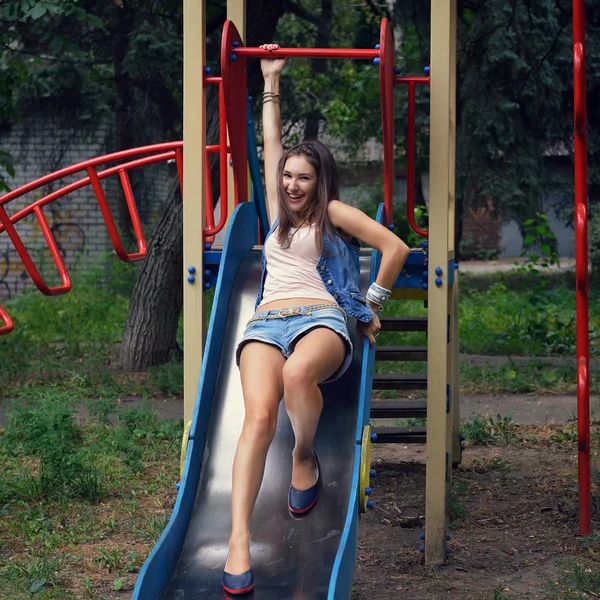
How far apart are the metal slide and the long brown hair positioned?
37 cm

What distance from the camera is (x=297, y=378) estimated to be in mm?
3270

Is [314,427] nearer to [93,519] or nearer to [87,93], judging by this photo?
[93,519]

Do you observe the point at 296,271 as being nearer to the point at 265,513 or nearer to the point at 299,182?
the point at 299,182

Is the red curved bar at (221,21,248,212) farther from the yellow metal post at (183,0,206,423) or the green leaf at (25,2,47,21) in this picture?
the green leaf at (25,2,47,21)

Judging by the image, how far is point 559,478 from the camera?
17.7ft

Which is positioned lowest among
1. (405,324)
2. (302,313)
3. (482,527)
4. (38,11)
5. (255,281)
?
(482,527)

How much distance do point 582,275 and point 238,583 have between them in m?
2.11

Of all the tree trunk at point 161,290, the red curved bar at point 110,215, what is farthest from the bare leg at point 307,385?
the tree trunk at point 161,290

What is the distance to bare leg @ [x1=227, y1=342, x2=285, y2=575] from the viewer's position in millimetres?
3070

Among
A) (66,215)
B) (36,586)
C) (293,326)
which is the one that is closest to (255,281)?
(293,326)

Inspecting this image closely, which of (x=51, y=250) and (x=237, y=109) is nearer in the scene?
(x=237, y=109)

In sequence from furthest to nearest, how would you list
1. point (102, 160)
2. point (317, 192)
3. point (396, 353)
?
1. point (102, 160)
2. point (396, 353)
3. point (317, 192)

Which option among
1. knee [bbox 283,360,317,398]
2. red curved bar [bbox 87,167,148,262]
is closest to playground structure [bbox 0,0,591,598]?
knee [bbox 283,360,317,398]

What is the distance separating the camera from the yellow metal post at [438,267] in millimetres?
4016
